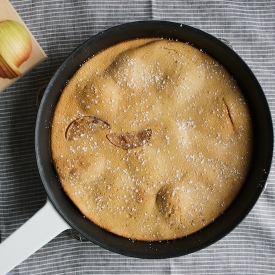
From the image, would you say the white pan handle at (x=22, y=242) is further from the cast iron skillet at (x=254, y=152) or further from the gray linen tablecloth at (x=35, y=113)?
the gray linen tablecloth at (x=35, y=113)

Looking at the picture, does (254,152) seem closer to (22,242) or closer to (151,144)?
(151,144)

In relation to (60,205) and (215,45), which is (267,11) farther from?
(60,205)

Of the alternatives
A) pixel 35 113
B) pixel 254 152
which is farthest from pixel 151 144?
pixel 35 113

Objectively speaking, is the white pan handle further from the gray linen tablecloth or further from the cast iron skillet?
the gray linen tablecloth

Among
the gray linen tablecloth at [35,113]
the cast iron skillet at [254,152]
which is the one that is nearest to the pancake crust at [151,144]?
the cast iron skillet at [254,152]

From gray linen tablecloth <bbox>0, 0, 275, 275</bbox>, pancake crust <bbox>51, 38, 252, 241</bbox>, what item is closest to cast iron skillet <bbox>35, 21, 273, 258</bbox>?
pancake crust <bbox>51, 38, 252, 241</bbox>
